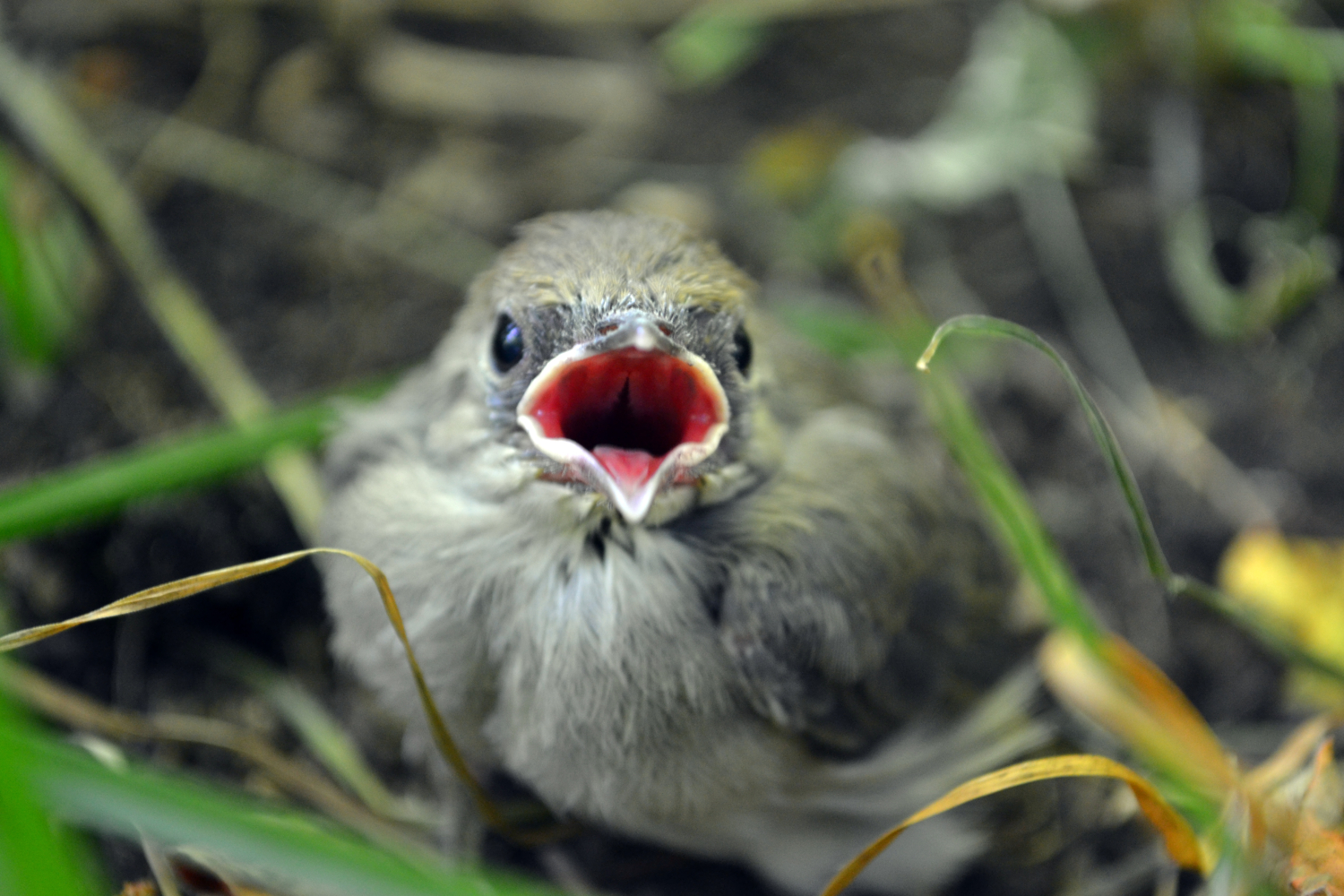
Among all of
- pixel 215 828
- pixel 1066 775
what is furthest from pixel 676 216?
pixel 215 828

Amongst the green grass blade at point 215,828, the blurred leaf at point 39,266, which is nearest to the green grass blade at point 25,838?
the green grass blade at point 215,828

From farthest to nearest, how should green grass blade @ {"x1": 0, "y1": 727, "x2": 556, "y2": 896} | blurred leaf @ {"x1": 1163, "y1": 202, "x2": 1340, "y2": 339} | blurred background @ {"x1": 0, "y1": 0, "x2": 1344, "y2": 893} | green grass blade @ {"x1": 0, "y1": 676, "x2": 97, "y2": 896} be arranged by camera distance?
blurred leaf @ {"x1": 1163, "y1": 202, "x2": 1340, "y2": 339} < blurred background @ {"x1": 0, "y1": 0, "x2": 1344, "y2": 893} < green grass blade @ {"x1": 0, "y1": 727, "x2": 556, "y2": 896} < green grass blade @ {"x1": 0, "y1": 676, "x2": 97, "y2": 896}

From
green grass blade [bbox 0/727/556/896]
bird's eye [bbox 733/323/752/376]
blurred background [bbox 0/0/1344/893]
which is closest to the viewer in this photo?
green grass blade [bbox 0/727/556/896]

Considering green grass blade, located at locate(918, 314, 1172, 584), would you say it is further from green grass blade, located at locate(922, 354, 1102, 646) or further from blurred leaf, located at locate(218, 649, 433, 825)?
blurred leaf, located at locate(218, 649, 433, 825)

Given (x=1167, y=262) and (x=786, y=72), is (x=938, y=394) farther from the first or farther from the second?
(x=786, y=72)

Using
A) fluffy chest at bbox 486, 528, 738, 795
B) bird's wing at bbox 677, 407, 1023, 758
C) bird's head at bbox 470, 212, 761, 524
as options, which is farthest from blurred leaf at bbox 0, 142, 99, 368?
bird's wing at bbox 677, 407, 1023, 758

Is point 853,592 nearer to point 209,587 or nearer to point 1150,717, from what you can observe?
point 1150,717

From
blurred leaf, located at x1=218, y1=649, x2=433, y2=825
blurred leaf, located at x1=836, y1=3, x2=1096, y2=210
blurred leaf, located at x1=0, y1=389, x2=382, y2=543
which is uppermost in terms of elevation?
blurred leaf, located at x1=836, y1=3, x2=1096, y2=210
